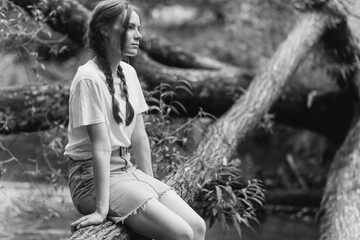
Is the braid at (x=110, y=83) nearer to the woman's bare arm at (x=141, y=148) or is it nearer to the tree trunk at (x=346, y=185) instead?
the woman's bare arm at (x=141, y=148)

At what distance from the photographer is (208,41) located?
10062 millimetres

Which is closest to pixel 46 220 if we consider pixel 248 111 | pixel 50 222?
pixel 50 222

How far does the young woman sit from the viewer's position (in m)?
2.63

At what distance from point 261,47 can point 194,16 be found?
10.1ft

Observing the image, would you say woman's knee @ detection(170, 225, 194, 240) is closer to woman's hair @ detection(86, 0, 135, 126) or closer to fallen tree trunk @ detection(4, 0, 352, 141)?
woman's hair @ detection(86, 0, 135, 126)

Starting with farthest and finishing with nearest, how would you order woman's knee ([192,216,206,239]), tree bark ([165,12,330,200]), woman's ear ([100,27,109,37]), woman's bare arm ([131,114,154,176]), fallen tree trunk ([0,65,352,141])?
fallen tree trunk ([0,65,352,141]) < tree bark ([165,12,330,200]) < woman's bare arm ([131,114,154,176]) < woman's ear ([100,27,109,37]) < woman's knee ([192,216,206,239])

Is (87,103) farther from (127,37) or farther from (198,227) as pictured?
(198,227)

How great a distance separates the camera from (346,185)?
4559 millimetres

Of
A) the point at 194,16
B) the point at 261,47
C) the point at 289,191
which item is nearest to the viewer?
the point at 289,191

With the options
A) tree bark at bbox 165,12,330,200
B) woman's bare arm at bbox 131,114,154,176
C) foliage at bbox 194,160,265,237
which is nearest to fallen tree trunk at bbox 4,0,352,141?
tree bark at bbox 165,12,330,200

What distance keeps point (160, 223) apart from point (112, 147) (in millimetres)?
433

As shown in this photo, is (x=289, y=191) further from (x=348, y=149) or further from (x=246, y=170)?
(x=348, y=149)

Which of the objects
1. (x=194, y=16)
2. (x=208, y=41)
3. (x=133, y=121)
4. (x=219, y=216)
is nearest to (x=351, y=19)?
(x=219, y=216)

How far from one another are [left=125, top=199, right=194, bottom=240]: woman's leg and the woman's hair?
0.42 m
